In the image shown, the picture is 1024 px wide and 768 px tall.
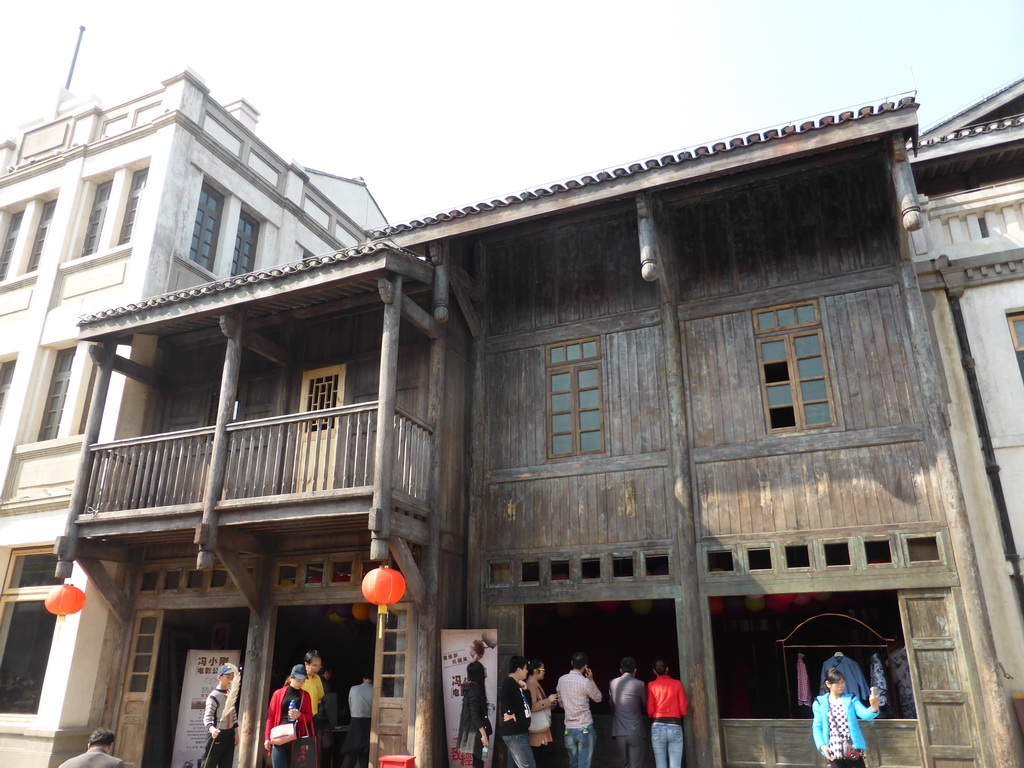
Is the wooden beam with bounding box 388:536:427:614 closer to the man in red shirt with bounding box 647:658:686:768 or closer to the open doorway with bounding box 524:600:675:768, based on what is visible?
the man in red shirt with bounding box 647:658:686:768

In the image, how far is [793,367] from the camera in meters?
10.2

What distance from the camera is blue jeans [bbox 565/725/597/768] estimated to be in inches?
368

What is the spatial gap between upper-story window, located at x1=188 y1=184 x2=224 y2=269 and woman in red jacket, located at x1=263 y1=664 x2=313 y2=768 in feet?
29.8

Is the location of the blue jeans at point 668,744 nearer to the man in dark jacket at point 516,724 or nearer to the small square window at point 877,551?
the man in dark jacket at point 516,724

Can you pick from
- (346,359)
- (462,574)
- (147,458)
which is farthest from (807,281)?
(147,458)

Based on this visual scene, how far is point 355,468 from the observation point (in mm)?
9820

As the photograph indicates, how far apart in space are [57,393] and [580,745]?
36.4 ft

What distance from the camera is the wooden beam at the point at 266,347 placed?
466 inches

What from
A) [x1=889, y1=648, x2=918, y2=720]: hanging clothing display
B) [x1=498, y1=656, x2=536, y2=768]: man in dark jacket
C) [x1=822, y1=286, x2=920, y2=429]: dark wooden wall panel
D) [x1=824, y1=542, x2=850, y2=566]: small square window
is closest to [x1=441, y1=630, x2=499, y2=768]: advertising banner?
[x1=498, y1=656, x2=536, y2=768]: man in dark jacket

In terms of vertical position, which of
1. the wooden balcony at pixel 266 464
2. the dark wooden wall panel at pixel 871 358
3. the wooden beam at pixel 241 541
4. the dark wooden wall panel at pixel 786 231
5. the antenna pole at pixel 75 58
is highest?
the antenna pole at pixel 75 58

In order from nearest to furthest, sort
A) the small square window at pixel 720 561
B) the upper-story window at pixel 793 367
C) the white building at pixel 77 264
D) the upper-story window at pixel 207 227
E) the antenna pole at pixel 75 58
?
the small square window at pixel 720 561 < the upper-story window at pixel 793 367 < the white building at pixel 77 264 < the upper-story window at pixel 207 227 < the antenna pole at pixel 75 58

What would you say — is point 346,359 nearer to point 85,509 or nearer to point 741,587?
point 85,509

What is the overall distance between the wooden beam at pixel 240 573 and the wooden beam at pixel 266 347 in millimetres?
3095

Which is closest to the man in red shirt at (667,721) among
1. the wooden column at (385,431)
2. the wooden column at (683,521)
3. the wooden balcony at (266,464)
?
the wooden column at (683,521)
